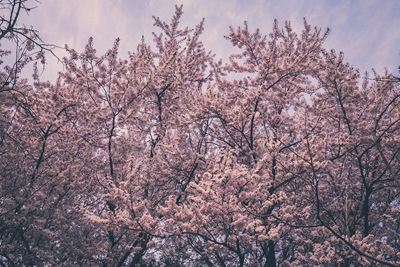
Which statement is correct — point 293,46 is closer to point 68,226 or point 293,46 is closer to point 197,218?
point 197,218

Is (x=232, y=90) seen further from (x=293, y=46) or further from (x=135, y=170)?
(x=135, y=170)

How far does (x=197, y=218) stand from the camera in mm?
8352

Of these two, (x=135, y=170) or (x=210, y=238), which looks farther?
(x=135, y=170)

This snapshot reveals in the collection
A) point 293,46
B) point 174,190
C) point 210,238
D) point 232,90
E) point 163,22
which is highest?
point 163,22

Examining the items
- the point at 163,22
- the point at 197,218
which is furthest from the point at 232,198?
the point at 163,22

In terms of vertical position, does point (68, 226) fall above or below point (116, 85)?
below

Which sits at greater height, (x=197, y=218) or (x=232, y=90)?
(x=232, y=90)

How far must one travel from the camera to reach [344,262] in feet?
31.1

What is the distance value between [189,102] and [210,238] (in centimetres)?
445

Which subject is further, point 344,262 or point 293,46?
point 293,46

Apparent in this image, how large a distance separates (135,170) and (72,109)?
4.17 meters

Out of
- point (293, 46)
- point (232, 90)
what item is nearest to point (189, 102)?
point (232, 90)

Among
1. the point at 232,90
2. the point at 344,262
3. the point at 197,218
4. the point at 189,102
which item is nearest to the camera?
the point at 197,218

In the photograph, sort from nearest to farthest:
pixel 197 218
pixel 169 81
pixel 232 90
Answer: pixel 197 218, pixel 232 90, pixel 169 81
